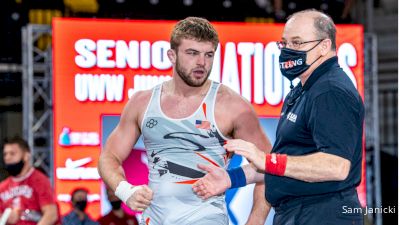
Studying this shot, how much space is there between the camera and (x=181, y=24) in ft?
16.4

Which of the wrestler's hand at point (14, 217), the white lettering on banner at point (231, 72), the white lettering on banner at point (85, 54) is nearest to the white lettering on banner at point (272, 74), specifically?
the white lettering on banner at point (231, 72)

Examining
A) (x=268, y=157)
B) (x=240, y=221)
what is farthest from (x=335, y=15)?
(x=268, y=157)

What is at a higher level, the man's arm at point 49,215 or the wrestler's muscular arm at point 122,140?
the wrestler's muscular arm at point 122,140

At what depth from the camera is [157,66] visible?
36.4 feet

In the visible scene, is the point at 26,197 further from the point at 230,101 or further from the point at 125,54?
the point at 230,101

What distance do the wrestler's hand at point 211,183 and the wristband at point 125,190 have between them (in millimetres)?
392

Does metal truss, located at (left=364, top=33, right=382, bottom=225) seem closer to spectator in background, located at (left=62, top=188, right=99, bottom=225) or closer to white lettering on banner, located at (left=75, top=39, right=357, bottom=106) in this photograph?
white lettering on banner, located at (left=75, top=39, right=357, bottom=106)

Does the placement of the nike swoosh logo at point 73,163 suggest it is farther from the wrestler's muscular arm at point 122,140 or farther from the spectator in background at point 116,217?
the wrestler's muscular arm at point 122,140

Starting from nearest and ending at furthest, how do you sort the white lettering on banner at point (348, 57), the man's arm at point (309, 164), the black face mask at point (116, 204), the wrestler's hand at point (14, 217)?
the man's arm at point (309, 164)
the wrestler's hand at point (14, 217)
the black face mask at point (116, 204)
the white lettering on banner at point (348, 57)

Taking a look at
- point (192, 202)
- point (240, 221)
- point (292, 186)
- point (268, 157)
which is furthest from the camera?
point (240, 221)

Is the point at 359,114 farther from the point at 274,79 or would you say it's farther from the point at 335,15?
the point at 335,15

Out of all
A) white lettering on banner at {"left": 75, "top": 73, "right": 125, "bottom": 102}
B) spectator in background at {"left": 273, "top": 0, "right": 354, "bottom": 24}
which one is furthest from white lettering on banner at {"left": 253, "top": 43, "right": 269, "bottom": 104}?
spectator in background at {"left": 273, "top": 0, "right": 354, "bottom": 24}

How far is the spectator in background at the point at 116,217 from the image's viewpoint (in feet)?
31.8

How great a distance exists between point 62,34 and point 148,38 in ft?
3.90
